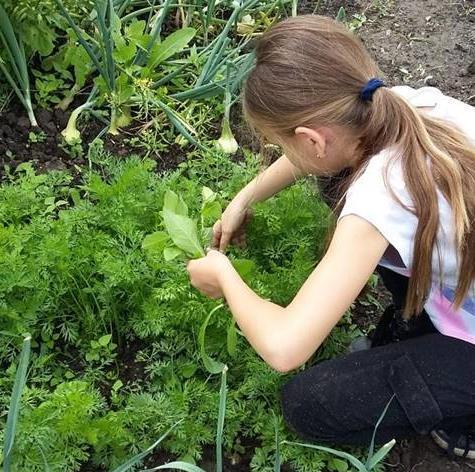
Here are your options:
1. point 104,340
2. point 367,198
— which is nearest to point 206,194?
point 104,340

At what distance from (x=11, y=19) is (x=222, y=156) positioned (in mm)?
739

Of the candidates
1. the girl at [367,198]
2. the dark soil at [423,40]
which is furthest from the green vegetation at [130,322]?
the dark soil at [423,40]

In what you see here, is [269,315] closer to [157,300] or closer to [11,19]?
[157,300]

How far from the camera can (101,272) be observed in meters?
1.83

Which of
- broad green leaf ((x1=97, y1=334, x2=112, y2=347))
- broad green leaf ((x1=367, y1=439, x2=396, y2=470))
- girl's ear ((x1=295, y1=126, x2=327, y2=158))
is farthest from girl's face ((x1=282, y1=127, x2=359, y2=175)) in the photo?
broad green leaf ((x1=97, y1=334, x2=112, y2=347))

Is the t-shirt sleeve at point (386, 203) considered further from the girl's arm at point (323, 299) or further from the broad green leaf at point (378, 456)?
the broad green leaf at point (378, 456)

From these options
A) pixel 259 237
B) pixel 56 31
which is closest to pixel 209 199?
pixel 259 237

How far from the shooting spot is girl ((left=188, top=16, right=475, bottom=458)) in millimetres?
1432

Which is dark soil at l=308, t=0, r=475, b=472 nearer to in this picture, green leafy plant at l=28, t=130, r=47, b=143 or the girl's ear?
green leafy plant at l=28, t=130, r=47, b=143

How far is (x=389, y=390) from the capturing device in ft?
5.65

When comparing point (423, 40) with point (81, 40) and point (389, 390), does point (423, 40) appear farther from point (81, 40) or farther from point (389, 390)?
point (389, 390)

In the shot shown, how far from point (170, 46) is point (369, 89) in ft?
4.06

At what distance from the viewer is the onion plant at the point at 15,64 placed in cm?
224

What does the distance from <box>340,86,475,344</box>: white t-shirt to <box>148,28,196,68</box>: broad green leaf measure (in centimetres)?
107
